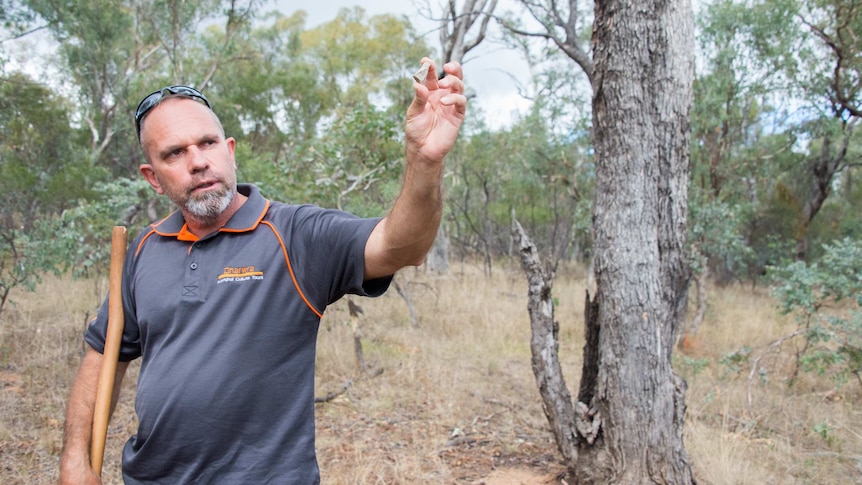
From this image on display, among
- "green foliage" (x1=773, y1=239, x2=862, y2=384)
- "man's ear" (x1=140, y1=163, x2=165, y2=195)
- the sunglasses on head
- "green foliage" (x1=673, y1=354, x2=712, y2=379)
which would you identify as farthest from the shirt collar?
"green foliage" (x1=673, y1=354, x2=712, y2=379)

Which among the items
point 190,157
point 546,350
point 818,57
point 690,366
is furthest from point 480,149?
point 190,157

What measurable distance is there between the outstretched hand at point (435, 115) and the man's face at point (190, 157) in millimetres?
624

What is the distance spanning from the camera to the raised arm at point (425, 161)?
126 cm

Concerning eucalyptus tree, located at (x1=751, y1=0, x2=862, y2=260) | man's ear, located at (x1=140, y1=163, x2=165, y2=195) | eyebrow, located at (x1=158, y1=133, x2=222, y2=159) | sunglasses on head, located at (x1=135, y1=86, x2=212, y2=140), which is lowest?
man's ear, located at (x1=140, y1=163, x2=165, y2=195)

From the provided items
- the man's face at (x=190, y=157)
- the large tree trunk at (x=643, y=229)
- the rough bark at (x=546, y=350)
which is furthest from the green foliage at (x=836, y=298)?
the man's face at (x=190, y=157)

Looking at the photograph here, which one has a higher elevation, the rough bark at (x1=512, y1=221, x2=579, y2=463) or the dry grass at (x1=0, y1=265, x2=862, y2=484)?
the rough bark at (x1=512, y1=221, x2=579, y2=463)

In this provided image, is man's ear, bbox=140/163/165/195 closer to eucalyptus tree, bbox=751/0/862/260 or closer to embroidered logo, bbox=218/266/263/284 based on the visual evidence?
embroidered logo, bbox=218/266/263/284

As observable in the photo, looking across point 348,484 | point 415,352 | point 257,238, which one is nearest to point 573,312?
point 415,352

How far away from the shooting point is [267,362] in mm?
1449

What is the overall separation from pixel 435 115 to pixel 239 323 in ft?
2.31

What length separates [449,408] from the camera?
5.07 m

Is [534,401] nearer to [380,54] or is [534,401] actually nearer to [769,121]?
[769,121]

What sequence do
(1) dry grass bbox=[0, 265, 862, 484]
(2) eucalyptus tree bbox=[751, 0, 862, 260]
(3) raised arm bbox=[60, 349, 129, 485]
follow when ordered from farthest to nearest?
(2) eucalyptus tree bbox=[751, 0, 862, 260] → (1) dry grass bbox=[0, 265, 862, 484] → (3) raised arm bbox=[60, 349, 129, 485]

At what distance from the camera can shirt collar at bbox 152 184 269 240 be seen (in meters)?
Result: 1.57
